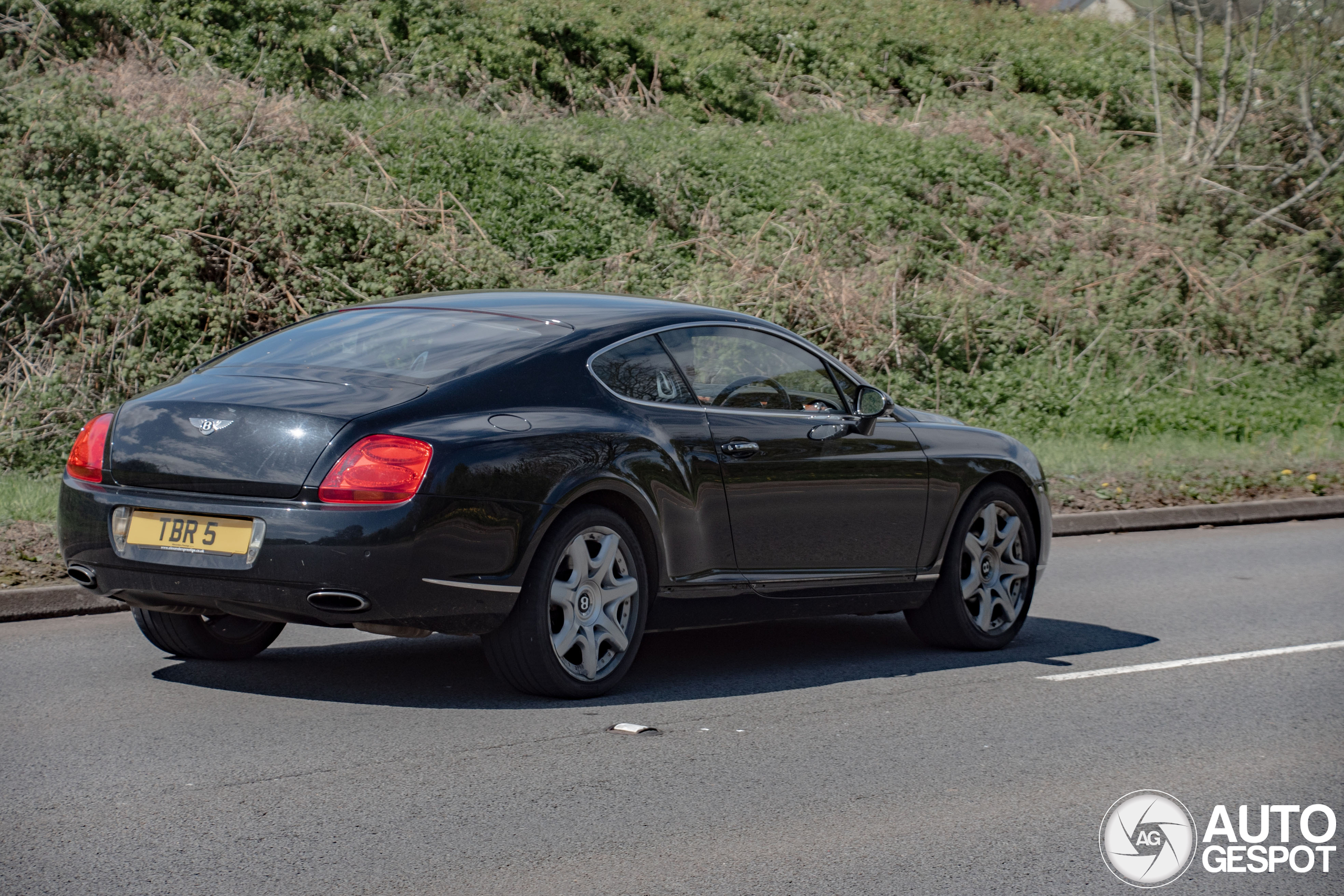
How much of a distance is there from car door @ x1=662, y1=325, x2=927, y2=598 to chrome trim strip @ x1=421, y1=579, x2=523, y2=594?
1.19 metres

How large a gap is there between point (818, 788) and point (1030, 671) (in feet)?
8.24

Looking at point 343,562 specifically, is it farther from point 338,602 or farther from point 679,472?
point 679,472

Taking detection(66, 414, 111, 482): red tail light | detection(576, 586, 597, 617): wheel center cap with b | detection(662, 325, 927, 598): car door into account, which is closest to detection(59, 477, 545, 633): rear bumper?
detection(66, 414, 111, 482): red tail light

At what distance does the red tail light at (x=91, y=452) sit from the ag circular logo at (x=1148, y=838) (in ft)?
12.5

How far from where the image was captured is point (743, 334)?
6699 mm

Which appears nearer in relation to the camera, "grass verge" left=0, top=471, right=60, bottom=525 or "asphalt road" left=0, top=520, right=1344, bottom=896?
"asphalt road" left=0, top=520, right=1344, bottom=896

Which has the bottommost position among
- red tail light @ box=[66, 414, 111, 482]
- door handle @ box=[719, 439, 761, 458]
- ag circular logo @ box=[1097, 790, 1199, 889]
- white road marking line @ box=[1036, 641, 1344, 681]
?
white road marking line @ box=[1036, 641, 1344, 681]

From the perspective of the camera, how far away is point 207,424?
531 centimetres

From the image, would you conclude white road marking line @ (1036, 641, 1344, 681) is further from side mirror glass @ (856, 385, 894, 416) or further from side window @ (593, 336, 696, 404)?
side window @ (593, 336, 696, 404)

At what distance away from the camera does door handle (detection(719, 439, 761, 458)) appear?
618cm

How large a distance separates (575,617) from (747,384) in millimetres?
1472

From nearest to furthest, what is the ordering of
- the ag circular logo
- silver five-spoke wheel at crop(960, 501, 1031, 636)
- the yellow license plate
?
the ag circular logo
the yellow license plate
silver five-spoke wheel at crop(960, 501, 1031, 636)

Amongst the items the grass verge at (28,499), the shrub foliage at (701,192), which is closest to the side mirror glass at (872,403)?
the grass verge at (28,499)

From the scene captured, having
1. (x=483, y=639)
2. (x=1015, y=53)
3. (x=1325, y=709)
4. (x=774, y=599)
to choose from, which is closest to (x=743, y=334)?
(x=774, y=599)
